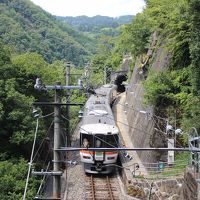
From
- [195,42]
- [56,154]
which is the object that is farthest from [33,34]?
[56,154]

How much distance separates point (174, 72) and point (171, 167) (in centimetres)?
598

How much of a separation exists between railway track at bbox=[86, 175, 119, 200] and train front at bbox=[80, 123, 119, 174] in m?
0.46

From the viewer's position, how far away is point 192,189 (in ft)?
45.4

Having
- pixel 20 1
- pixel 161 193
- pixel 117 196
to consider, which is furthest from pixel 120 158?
pixel 20 1

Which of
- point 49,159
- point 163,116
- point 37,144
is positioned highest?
point 163,116

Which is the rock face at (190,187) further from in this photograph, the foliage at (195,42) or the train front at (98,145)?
the train front at (98,145)

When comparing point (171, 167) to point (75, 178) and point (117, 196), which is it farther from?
point (75, 178)

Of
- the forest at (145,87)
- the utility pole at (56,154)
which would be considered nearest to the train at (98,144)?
the forest at (145,87)

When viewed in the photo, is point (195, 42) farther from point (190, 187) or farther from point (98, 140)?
point (190, 187)

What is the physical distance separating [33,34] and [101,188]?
99794 mm

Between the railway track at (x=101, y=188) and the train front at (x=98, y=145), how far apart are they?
0.46 m

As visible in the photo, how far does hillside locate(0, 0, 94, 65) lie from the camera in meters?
101

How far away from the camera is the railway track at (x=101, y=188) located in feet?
64.0

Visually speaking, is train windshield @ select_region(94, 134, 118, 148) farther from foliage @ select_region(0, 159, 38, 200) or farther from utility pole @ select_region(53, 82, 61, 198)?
utility pole @ select_region(53, 82, 61, 198)
